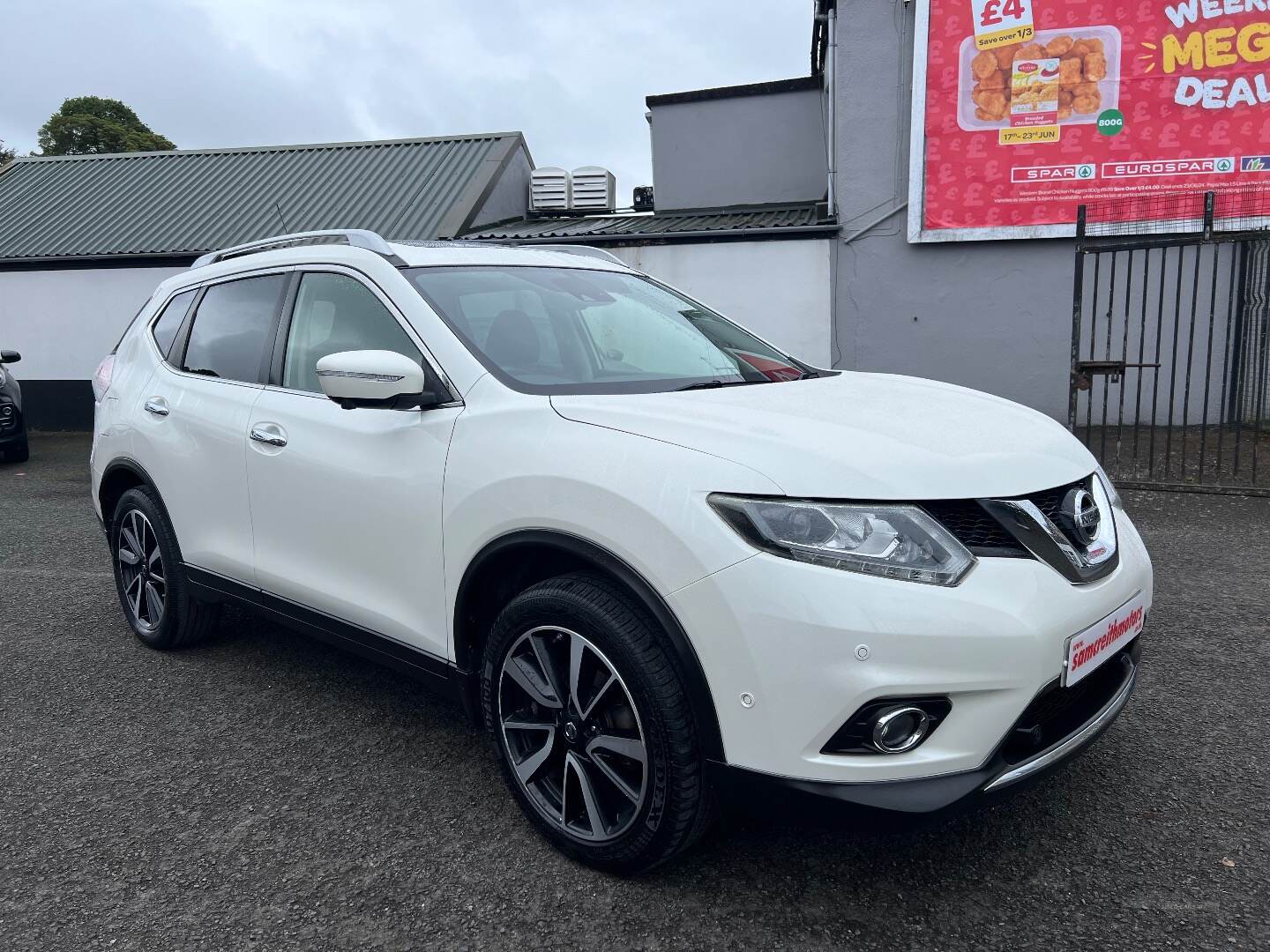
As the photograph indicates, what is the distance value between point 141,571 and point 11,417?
7.81 meters

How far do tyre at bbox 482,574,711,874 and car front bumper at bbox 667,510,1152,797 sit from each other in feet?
0.47

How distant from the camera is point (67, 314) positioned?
1389cm

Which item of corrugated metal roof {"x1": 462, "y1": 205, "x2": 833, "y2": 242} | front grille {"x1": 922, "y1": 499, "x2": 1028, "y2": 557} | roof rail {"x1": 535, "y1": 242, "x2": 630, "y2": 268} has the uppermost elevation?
corrugated metal roof {"x1": 462, "y1": 205, "x2": 833, "y2": 242}

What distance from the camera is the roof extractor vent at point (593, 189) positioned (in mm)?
14977

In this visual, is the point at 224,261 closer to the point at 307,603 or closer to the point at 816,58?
the point at 307,603

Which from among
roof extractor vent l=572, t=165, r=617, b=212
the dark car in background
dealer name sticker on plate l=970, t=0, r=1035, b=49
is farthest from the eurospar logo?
the dark car in background

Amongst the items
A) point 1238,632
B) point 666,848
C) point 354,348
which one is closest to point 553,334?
point 354,348

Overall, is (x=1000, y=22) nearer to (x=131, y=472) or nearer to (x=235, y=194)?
(x=131, y=472)

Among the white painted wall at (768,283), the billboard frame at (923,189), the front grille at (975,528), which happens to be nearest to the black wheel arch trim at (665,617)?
the front grille at (975,528)

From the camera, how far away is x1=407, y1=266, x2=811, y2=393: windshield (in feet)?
9.41

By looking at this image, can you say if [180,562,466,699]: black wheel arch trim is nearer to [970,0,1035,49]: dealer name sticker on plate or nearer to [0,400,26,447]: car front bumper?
[0,400,26,447]: car front bumper

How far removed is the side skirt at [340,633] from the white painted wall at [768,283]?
772 cm

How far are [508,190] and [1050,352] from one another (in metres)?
8.91

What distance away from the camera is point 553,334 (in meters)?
3.09
